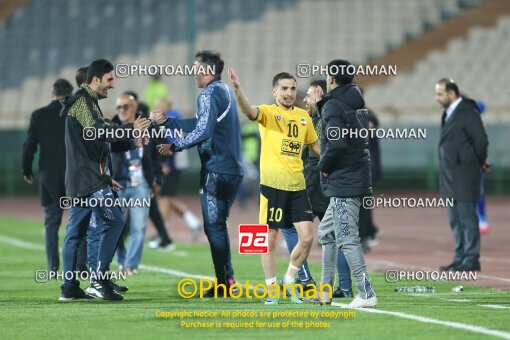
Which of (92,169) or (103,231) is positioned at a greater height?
(92,169)

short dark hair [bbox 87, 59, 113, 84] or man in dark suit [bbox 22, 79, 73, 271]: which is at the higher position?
short dark hair [bbox 87, 59, 113, 84]

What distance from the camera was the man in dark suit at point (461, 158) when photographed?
1545cm

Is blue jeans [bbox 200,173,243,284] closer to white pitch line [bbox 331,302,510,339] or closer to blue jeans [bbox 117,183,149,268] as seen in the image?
white pitch line [bbox 331,302,510,339]

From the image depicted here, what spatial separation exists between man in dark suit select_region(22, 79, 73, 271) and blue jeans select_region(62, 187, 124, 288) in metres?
2.32

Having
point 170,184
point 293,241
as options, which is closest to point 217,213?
point 293,241

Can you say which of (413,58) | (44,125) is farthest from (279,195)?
(413,58)

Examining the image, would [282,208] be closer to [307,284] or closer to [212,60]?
[307,284]

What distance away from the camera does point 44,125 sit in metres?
14.4

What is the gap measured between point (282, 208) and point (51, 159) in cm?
418

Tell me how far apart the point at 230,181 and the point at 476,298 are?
2.76 m

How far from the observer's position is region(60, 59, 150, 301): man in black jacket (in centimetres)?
1181

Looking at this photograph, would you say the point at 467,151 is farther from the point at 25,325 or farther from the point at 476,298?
the point at 25,325

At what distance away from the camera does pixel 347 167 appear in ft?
36.1

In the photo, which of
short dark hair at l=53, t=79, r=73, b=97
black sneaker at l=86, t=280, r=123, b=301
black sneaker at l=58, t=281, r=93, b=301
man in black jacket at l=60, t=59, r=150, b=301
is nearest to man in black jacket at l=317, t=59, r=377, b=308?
man in black jacket at l=60, t=59, r=150, b=301
